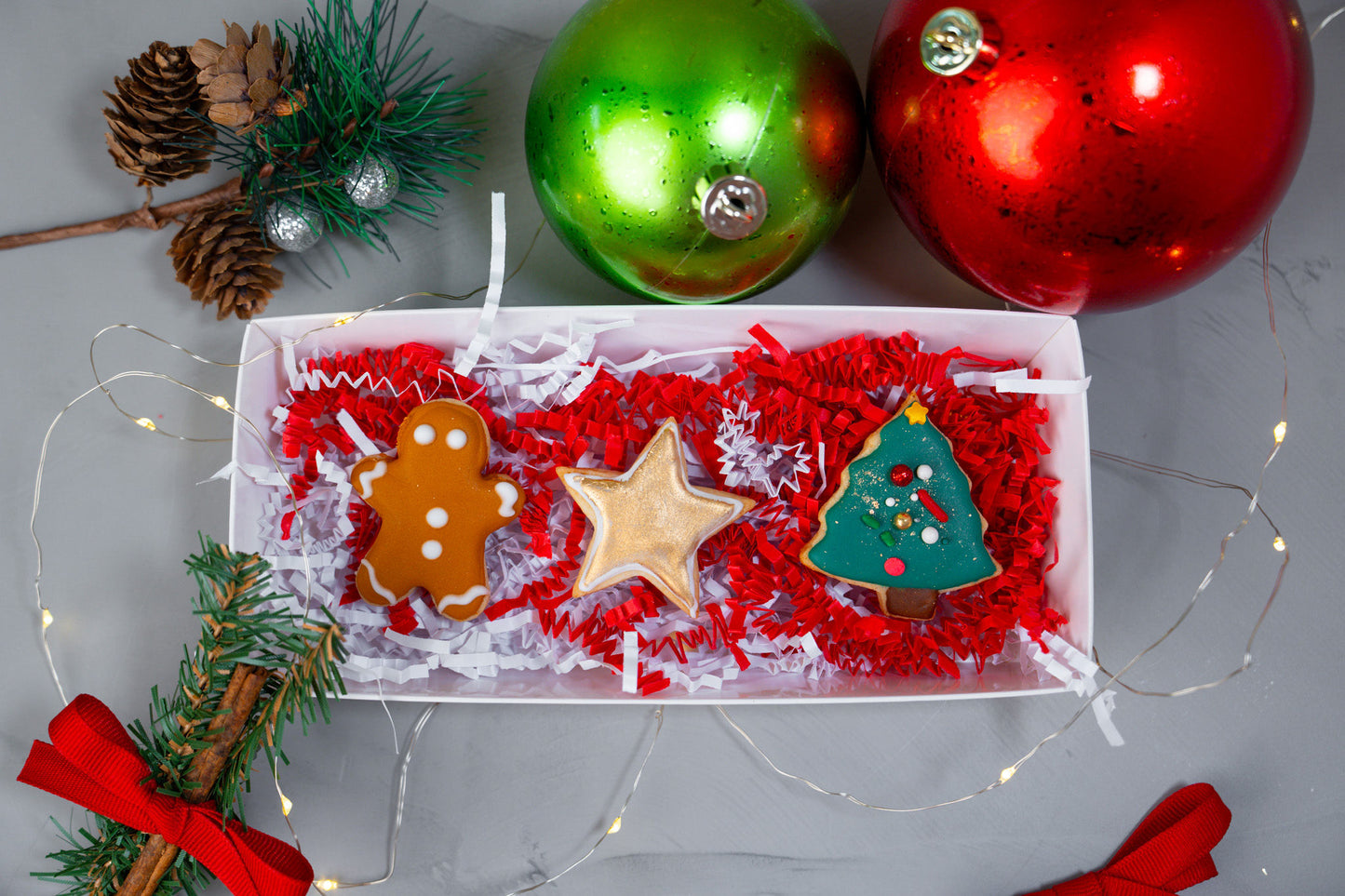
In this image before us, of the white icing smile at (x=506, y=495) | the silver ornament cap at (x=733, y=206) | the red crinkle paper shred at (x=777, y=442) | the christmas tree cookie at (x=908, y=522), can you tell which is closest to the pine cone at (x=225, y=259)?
the red crinkle paper shred at (x=777, y=442)

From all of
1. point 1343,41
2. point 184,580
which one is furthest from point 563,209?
point 1343,41

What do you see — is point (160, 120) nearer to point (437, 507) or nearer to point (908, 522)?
point (437, 507)

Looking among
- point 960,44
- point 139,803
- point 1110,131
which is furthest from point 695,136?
point 139,803

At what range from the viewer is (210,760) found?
940 mm

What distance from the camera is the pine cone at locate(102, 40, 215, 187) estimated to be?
3.33 ft

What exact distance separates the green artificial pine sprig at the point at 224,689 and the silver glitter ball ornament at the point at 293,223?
1.38 feet

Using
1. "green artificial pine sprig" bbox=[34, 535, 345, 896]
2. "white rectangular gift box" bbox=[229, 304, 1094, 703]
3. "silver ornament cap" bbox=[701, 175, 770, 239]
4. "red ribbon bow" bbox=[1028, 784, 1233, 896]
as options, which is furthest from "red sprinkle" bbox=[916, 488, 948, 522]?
"green artificial pine sprig" bbox=[34, 535, 345, 896]

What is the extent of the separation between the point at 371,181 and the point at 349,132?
6 cm

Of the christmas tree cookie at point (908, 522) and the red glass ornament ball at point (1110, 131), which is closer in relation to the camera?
the red glass ornament ball at point (1110, 131)

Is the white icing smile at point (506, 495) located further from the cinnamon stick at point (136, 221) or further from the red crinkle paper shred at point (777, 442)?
the cinnamon stick at point (136, 221)

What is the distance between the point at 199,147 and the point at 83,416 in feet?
1.42

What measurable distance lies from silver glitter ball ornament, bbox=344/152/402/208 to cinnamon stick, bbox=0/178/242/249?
19cm

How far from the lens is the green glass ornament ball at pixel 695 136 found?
0.82 m

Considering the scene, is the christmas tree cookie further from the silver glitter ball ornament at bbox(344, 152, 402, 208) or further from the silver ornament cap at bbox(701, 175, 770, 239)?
the silver glitter ball ornament at bbox(344, 152, 402, 208)
